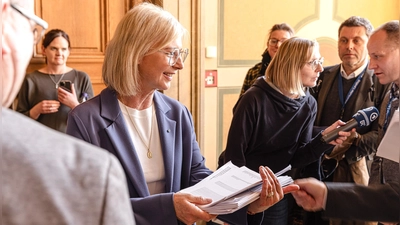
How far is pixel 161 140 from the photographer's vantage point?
1699 millimetres

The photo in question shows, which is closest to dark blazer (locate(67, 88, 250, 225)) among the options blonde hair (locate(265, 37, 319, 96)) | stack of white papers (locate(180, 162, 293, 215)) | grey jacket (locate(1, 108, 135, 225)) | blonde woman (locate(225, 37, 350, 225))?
stack of white papers (locate(180, 162, 293, 215))

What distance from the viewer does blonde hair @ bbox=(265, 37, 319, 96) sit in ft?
8.43

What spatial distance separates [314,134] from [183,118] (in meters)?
1.25

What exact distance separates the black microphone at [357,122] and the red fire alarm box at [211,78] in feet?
5.85

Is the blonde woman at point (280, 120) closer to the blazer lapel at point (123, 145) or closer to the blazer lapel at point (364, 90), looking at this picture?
the blazer lapel at point (364, 90)

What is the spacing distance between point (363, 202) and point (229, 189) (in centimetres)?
44

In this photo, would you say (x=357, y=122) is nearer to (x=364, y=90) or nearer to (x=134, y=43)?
(x=364, y=90)

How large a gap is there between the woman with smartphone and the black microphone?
59.9 inches

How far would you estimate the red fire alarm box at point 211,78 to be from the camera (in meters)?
4.11

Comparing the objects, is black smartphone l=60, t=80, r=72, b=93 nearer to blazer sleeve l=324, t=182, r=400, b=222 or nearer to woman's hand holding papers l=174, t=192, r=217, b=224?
woman's hand holding papers l=174, t=192, r=217, b=224

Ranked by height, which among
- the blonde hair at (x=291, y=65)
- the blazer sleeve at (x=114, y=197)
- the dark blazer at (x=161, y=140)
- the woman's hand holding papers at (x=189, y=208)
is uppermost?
the blonde hair at (x=291, y=65)

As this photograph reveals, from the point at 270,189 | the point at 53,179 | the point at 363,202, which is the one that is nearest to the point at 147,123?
the point at 270,189

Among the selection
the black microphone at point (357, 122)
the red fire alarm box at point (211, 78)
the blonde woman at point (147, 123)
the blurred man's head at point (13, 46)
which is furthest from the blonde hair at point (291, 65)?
the blurred man's head at point (13, 46)

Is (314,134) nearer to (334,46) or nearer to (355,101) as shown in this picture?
(355,101)
